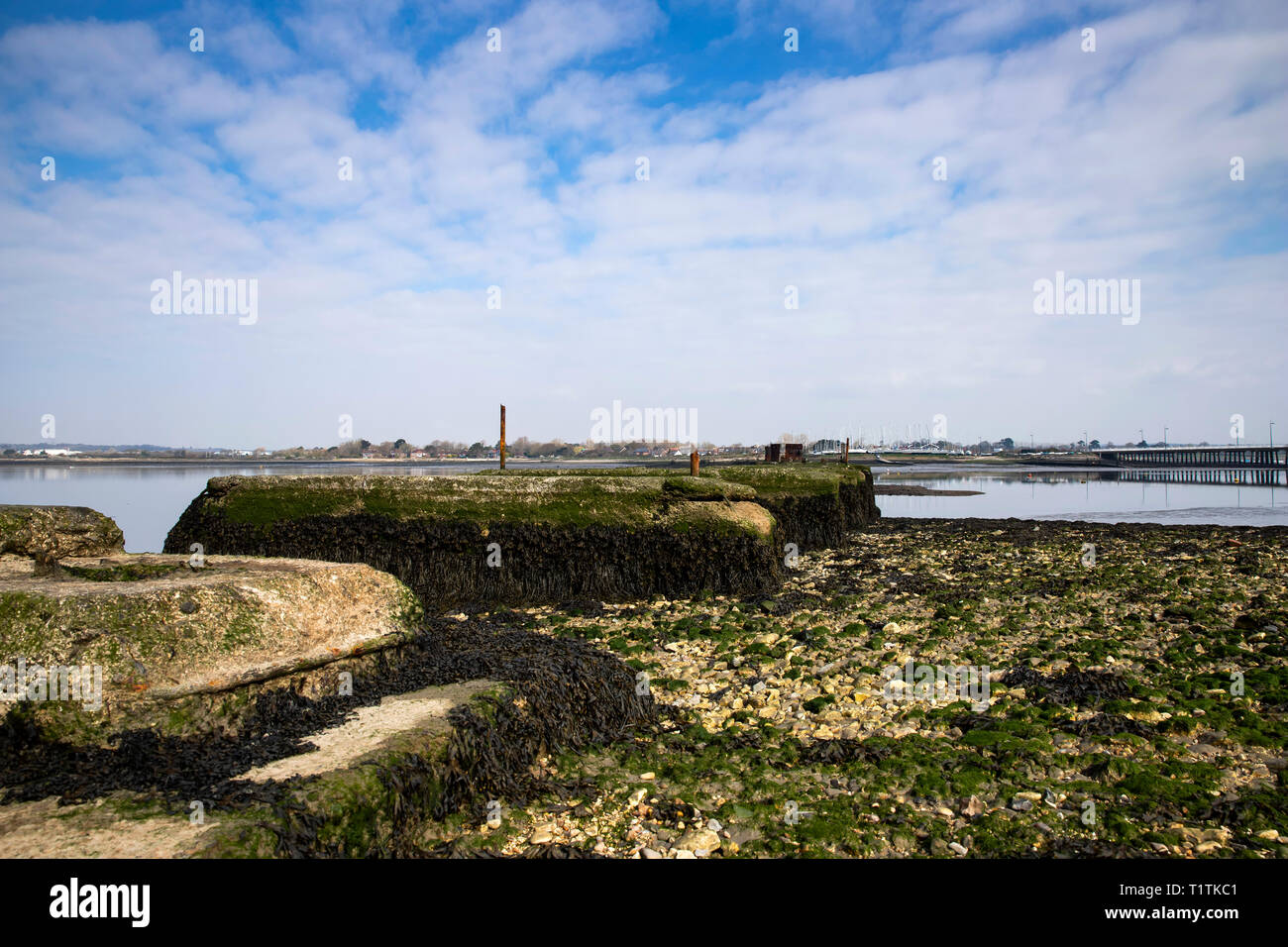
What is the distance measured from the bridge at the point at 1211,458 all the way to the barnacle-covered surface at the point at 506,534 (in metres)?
104

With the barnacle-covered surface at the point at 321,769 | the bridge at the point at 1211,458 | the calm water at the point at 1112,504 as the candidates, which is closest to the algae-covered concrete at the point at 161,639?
the barnacle-covered surface at the point at 321,769

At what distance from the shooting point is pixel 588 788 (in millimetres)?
5242

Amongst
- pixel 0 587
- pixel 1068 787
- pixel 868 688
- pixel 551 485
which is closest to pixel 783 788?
pixel 1068 787

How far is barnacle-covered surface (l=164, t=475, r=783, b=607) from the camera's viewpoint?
12617mm

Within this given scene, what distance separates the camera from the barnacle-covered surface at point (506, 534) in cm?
1262

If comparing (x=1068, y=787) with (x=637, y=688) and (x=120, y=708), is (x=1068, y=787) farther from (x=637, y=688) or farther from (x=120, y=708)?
(x=120, y=708)

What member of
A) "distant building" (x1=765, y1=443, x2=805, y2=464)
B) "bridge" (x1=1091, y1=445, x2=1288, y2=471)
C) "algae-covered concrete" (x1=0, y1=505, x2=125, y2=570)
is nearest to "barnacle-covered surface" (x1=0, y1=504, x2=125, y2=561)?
"algae-covered concrete" (x1=0, y1=505, x2=125, y2=570)

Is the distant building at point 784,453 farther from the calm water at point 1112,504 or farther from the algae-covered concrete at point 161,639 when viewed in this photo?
the algae-covered concrete at point 161,639

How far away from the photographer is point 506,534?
12.9 meters

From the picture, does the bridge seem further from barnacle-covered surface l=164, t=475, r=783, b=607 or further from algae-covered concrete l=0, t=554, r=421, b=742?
algae-covered concrete l=0, t=554, r=421, b=742

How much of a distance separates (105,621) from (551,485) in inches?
350

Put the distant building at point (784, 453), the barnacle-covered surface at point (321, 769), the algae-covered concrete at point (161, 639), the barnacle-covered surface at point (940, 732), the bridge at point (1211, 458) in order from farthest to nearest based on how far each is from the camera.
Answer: the bridge at point (1211, 458) < the distant building at point (784, 453) < the barnacle-covered surface at point (940, 732) < the algae-covered concrete at point (161, 639) < the barnacle-covered surface at point (321, 769)

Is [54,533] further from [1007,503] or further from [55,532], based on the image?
[1007,503]
